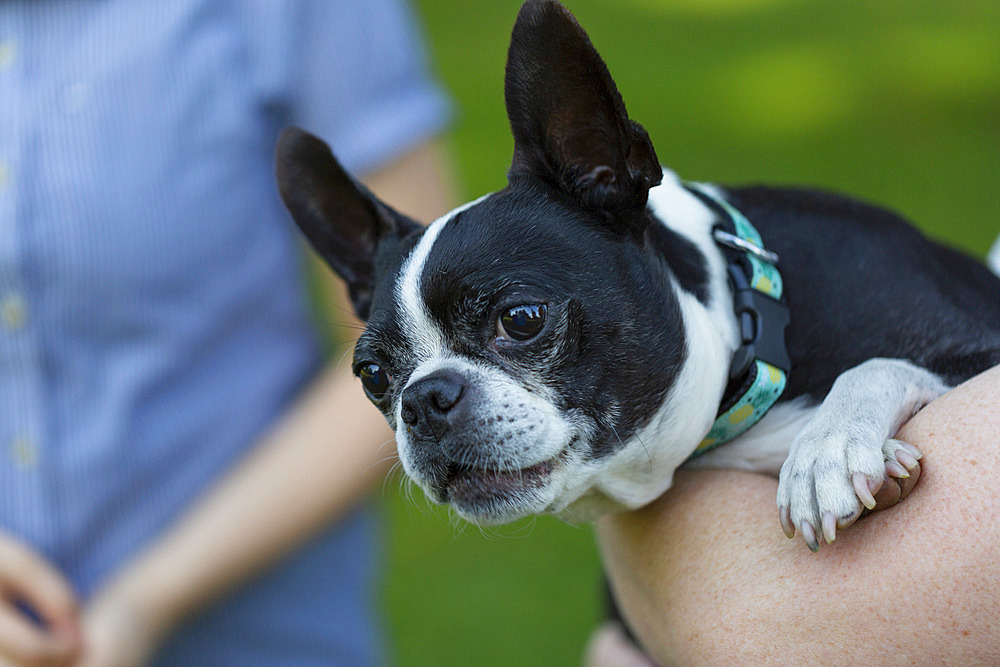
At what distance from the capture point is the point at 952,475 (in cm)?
146

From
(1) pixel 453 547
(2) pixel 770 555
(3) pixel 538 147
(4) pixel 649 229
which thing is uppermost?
(3) pixel 538 147

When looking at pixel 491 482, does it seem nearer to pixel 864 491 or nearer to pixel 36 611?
Result: pixel 864 491

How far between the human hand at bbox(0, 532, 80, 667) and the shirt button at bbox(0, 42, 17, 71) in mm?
1163

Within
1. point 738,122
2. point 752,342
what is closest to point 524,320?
point 752,342

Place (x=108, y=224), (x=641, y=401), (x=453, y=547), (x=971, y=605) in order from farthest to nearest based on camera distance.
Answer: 1. (x=453, y=547)
2. (x=108, y=224)
3. (x=641, y=401)
4. (x=971, y=605)

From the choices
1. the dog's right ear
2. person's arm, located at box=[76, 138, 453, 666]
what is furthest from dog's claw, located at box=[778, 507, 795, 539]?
person's arm, located at box=[76, 138, 453, 666]

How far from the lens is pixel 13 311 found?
8.20 ft

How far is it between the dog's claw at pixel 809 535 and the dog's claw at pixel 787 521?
0.09ft

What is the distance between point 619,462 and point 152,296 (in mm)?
1347

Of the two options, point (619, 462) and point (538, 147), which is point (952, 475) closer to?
point (619, 462)

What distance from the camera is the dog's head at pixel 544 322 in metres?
1.79

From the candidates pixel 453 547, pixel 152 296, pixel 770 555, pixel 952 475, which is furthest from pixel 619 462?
pixel 453 547

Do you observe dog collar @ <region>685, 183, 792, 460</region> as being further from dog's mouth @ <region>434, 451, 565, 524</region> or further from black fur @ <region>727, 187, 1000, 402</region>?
dog's mouth @ <region>434, 451, 565, 524</region>

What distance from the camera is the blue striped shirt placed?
2512 mm
